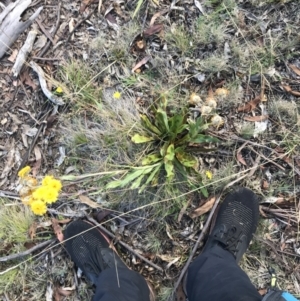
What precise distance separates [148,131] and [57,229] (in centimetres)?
77

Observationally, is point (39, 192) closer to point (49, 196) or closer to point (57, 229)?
point (49, 196)

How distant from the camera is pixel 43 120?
8.22ft

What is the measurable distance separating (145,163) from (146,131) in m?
0.19

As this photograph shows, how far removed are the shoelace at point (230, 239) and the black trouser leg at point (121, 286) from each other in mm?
472

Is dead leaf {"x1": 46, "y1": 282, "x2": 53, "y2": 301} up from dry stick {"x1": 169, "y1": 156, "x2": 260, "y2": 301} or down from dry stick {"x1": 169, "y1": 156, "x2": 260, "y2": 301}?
up

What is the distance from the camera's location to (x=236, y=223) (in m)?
2.41

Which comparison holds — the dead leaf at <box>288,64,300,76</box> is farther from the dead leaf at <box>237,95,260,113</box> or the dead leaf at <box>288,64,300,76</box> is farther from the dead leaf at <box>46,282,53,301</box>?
the dead leaf at <box>46,282,53,301</box>

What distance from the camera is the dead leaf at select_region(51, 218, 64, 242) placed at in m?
2.44

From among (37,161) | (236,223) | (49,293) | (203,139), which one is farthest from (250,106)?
(49,293)

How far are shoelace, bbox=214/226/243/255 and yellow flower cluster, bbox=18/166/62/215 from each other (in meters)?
0.91

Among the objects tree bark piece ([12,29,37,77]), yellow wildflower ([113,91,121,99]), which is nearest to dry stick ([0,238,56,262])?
yellow wildflower ([113,91,121,99])

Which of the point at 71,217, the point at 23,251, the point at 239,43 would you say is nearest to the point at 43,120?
the point at 71,217

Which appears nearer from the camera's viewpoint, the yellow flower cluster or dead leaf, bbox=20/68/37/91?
the yellow flower cluster

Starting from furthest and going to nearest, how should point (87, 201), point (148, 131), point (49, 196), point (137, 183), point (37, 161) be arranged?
point (37, 161), point (87, 201), point (148, 131), point (137, 183), point (49, 196)
